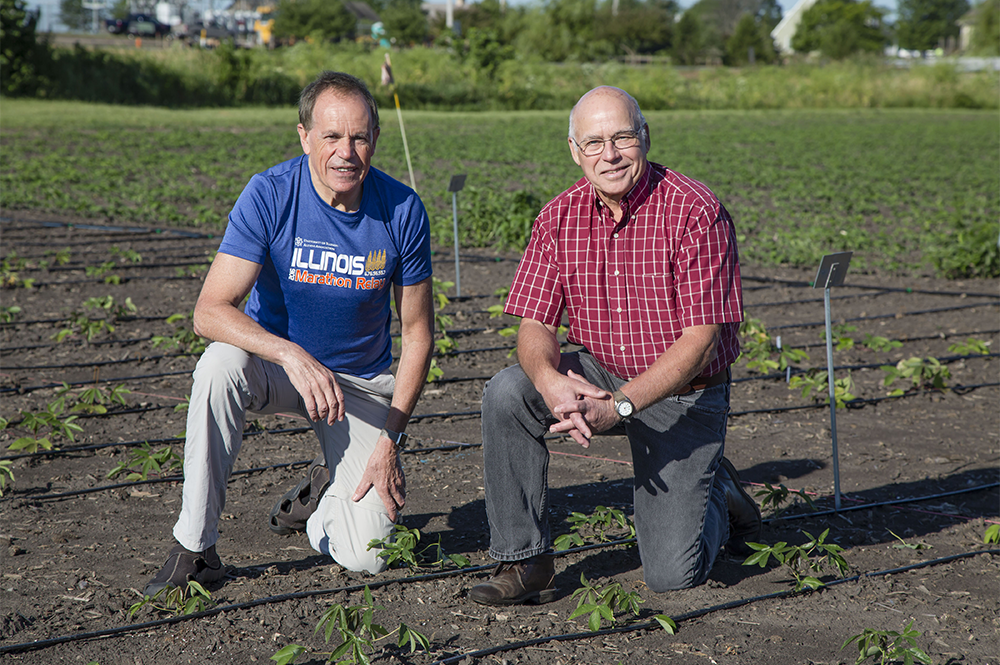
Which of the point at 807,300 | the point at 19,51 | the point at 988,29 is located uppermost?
the point at 988,29

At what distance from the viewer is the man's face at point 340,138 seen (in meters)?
2.68

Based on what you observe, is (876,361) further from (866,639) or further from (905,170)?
(905,170)

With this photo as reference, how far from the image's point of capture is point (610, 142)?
8.35ft

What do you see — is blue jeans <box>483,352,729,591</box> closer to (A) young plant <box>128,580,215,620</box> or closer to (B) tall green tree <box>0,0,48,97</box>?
(A) young plant <box>128,580,215,620</box>

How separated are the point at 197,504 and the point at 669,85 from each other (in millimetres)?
34738

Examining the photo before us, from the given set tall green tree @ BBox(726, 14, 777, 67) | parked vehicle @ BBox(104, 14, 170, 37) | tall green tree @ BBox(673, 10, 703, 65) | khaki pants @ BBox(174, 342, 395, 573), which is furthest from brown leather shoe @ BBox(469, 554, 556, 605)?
tall green tree @ BBox(673, 10, 703, 65)

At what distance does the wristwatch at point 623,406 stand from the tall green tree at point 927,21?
88.1m

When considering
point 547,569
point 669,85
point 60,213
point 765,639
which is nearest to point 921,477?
point 765,639

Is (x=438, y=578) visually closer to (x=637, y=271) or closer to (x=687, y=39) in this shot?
(x=637, y=271)

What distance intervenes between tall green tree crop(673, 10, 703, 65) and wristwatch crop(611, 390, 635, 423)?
2452 inches

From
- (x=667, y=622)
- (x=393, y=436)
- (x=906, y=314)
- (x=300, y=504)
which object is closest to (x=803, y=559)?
(x=667, y=622)

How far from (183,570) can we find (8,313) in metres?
3.82

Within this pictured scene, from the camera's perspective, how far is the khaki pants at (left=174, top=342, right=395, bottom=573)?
249 centimetres

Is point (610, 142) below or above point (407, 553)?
above
